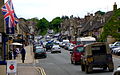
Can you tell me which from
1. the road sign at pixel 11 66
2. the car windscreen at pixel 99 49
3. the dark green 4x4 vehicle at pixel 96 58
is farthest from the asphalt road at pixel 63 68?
the road sign at pixel 11 66

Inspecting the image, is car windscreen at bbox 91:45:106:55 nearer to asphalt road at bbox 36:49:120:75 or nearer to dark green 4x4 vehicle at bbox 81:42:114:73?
dark green 4x4 vehicle at bbox 81:42:114:73

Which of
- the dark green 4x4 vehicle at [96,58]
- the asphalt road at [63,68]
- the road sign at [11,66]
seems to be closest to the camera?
the road sign at [11,66]

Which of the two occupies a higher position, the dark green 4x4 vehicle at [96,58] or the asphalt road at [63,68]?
the dark green 4x4 vehicle at [96,58]

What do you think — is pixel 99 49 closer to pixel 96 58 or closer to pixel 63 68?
pixel 96 58

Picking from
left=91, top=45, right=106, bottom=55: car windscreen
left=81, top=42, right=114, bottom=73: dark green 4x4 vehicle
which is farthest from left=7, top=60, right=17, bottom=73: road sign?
left=91, top=45, right=106, bottom=55: car windscreen

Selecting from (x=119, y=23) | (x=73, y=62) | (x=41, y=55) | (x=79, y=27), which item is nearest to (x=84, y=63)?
(x=73, y=62)

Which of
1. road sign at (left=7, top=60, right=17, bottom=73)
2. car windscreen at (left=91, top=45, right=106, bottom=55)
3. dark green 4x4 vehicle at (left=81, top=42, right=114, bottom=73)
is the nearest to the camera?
road sign at (left=7, top=60, right=17, bottom=73)

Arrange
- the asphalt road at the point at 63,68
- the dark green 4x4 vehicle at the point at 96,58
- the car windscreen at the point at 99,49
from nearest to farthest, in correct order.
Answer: the dark green 4x4 vehicle at the point at 96,58, the car windscreen at the point at 99,49, the asphalt road at the point at 63,68

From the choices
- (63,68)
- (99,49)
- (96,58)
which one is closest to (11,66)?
(96,58)

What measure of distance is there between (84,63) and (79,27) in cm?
9483

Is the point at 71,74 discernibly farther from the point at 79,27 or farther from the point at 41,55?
the point at 79,27

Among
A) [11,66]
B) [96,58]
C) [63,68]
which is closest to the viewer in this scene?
[11,66]

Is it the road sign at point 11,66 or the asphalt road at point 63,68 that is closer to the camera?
the road sign at point 11,66

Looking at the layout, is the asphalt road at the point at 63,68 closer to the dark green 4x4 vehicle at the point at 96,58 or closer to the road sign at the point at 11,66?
the dark green 4x4 vehicle at the point at 96,58
